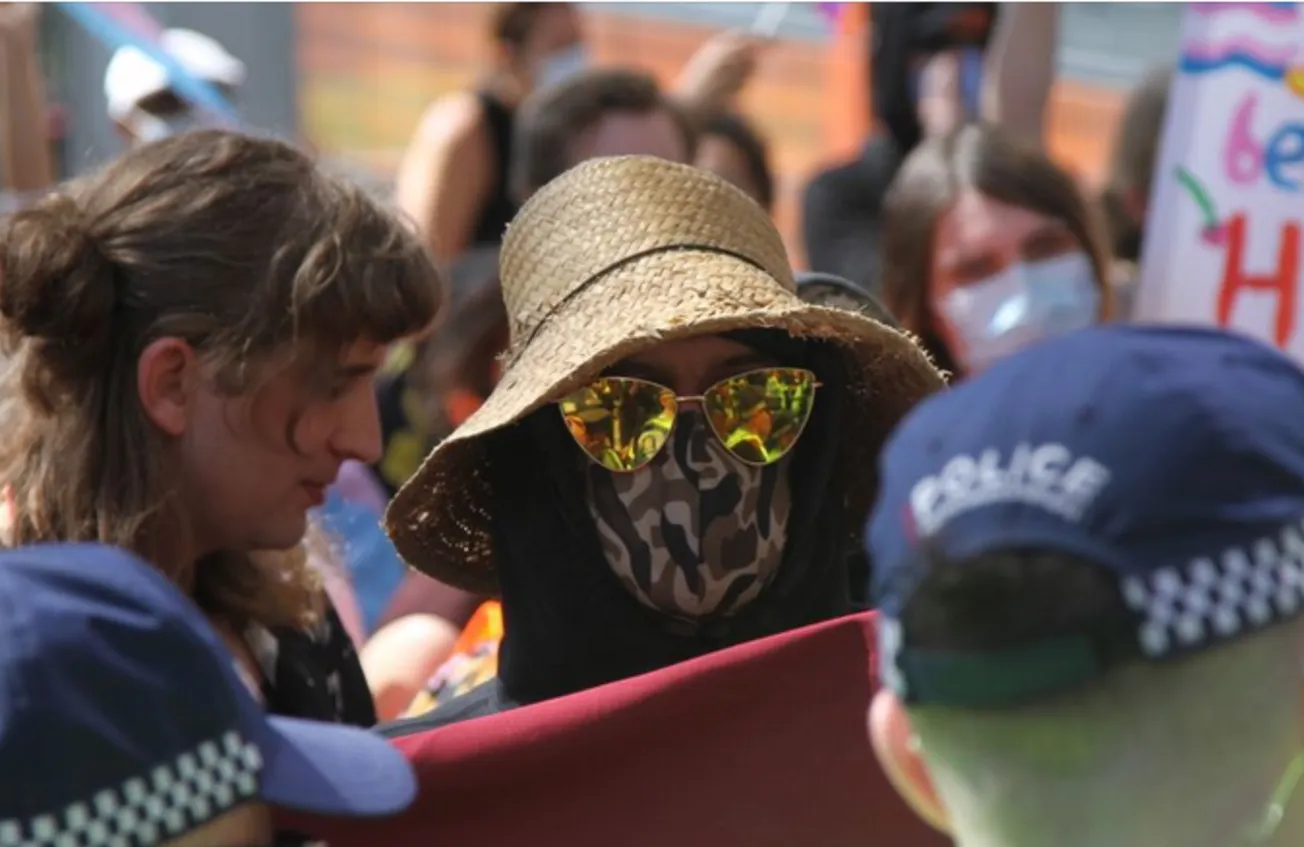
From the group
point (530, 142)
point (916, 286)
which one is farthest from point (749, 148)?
point (916, 286)

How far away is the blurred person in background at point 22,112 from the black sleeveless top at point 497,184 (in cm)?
100

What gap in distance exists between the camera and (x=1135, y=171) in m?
5.16

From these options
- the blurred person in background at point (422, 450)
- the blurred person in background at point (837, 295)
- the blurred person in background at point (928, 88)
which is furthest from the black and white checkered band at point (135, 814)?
the blurred person in background at point (928, 88)

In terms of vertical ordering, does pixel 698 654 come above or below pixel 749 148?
above

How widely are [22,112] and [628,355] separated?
119 inches

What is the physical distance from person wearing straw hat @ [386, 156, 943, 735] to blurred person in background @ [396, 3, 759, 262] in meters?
2.17

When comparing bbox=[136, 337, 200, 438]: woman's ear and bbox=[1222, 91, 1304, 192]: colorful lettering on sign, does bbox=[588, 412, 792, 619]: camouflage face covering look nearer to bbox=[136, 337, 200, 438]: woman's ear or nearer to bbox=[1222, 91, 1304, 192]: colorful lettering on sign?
bbox=[136, 337, 200, 438]: woman's ear

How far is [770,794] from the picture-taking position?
6.79 feet

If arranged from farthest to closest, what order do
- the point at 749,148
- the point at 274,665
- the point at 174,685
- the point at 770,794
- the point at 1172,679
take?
the point at 749,148
the point at 274,665
the point at 770,794
the point at 174,685
the point at 1172,679

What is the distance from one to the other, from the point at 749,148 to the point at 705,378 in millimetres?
3113

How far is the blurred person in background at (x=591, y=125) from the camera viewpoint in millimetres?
4242

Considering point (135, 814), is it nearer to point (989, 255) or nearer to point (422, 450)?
point (989, 255)

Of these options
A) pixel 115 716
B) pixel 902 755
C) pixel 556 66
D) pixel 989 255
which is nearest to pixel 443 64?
pixel 556 66

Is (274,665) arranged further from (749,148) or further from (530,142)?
(749,148)
